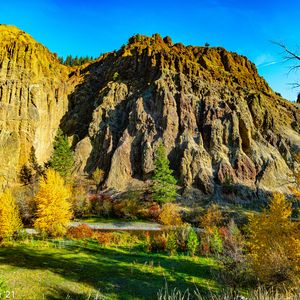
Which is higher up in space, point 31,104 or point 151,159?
point 31,104

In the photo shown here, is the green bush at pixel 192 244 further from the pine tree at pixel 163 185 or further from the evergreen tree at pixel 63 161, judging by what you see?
the evergreen tree at pixel 63 161

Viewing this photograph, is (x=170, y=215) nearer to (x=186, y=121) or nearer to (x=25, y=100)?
(x=186, y=121)

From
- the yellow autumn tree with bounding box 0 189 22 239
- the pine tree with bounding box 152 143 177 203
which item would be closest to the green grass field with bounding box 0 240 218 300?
the yellow autumn tree with bounding box 0 189 22 239

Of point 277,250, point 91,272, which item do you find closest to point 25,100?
point 91,272

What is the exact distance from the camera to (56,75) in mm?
104500

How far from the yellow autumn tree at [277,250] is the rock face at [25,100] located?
6894cm

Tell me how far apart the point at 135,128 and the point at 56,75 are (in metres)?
38.4

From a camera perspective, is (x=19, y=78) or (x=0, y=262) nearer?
(x=0, y=262)

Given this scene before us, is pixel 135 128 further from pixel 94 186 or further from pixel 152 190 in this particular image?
pixel 152 190

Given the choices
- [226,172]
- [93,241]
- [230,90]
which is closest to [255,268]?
[93,241]

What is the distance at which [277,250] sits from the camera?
1733cm

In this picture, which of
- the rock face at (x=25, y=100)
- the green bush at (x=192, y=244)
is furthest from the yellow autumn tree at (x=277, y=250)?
the rock face at (x=25, y=100)

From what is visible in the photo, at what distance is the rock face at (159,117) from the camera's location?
76.6 m

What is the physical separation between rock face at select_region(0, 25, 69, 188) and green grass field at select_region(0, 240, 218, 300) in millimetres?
52211
